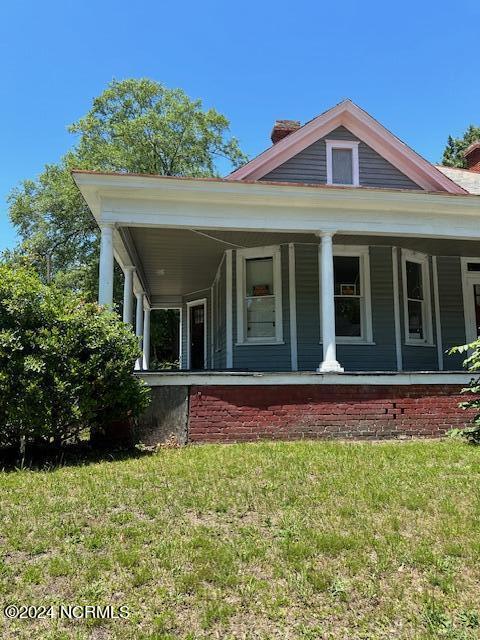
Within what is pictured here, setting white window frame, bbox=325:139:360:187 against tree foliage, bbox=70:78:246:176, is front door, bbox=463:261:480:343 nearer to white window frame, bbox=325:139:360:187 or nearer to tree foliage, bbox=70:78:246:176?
white window frame, bbox=325:139:360:187

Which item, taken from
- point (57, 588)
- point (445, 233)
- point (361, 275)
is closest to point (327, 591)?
point (57, 588)

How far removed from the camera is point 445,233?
→ 8906mm

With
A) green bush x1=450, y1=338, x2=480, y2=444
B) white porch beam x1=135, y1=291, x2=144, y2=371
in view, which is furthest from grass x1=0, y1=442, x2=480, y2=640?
white porch beam x1=135, y1=291, x2=144, y2=371

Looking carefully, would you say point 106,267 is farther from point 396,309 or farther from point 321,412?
point 396,309

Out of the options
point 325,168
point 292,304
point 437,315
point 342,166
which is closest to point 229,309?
point 292,304

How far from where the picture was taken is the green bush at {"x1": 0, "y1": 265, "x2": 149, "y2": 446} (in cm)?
586

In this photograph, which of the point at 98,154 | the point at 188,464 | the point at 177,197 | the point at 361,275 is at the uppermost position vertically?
the point at 98,154

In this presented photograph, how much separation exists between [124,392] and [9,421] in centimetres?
131

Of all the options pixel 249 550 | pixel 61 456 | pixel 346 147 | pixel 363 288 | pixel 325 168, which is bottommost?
pixel 249 550

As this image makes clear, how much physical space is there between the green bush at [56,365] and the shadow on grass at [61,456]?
6.0 inches

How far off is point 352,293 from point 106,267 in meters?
4.93

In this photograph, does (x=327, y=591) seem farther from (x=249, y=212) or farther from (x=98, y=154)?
(x=98, y=154)

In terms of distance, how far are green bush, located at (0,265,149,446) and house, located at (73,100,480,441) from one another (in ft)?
3.38

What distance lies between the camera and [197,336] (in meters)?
16.8
